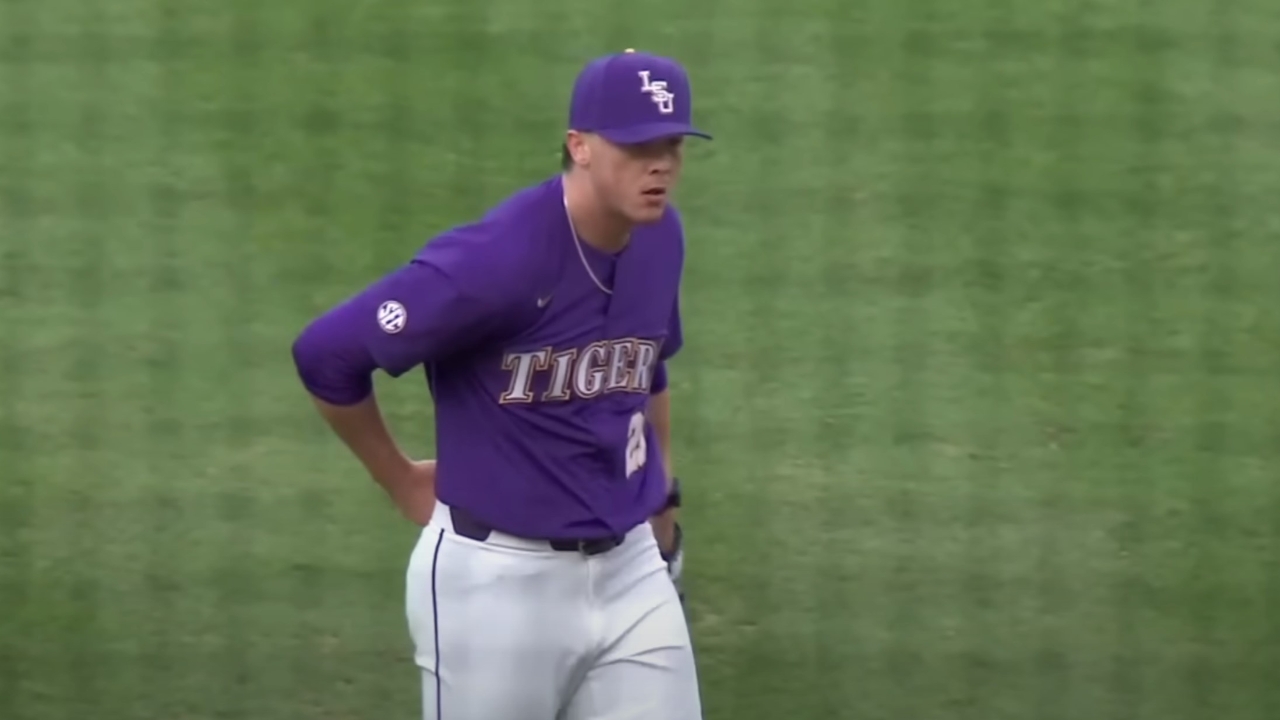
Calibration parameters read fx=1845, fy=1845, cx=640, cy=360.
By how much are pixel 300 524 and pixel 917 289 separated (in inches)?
90.3

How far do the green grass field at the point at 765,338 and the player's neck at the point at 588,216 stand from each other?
5.96 feet

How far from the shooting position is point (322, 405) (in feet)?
9.86

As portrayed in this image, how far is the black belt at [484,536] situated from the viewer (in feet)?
9.73

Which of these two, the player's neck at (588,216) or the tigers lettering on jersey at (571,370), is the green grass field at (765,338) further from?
the player's neck at (588,216)

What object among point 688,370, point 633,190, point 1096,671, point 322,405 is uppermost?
point 633,190

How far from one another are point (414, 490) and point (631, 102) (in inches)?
31.3

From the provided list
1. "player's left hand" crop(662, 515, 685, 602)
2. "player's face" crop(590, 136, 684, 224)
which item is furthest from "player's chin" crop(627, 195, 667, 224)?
"player's left hand" crop(662, 515, 685, 602)

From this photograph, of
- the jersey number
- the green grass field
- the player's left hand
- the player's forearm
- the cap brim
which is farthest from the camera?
the green grass field

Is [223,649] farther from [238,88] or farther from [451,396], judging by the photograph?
[238,88]

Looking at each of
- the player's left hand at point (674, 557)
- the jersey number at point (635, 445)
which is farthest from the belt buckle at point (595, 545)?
the player's left hand at point (674, 557)

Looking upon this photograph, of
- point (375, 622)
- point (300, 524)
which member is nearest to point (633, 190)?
point (375, 622)

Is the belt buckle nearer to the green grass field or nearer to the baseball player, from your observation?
the baseball player

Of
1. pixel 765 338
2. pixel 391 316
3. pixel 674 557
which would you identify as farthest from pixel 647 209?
pixel 765 338

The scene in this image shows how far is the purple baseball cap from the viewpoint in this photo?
9.20 feet
